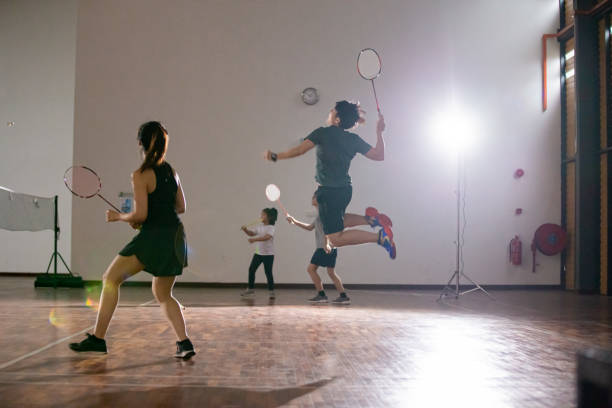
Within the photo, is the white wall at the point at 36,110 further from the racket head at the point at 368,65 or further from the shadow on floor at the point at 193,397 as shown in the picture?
the shadow on floor at the point at 193,397

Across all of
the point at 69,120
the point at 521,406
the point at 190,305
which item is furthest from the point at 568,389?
the point at 69,120

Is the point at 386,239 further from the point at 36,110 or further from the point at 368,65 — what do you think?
the point at 36,110

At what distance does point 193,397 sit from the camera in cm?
258

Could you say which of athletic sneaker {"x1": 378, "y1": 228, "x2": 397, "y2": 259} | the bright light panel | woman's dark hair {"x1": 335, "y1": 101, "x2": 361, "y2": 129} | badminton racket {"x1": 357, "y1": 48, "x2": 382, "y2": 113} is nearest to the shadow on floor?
athletic sneaker {"x1": 378, "y1": 228, "x2": 397, "y2": 259}

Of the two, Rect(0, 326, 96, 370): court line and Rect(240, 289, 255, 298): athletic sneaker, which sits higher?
Rect(0, 326, 96, 370): court line

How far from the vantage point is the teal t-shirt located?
16.3 ft

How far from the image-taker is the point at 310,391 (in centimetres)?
273

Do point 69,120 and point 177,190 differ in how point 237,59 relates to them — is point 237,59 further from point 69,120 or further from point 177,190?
point 177,190

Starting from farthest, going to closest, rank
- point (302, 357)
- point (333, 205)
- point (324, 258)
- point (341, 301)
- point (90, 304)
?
point (341, 301)
point (324, 258)
point (90, 304)
point (333, 205)
point (302, 357)

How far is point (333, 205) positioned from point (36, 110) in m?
10.4

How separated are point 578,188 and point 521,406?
7537 millimetres

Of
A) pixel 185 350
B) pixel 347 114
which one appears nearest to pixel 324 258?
pixel 347 114

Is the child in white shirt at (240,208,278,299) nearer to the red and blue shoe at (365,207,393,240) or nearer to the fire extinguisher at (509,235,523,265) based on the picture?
the red and blue shoe at (365,207,393,240)

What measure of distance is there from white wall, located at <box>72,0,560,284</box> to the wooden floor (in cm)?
321
